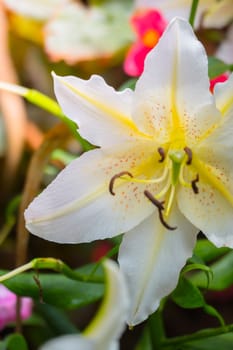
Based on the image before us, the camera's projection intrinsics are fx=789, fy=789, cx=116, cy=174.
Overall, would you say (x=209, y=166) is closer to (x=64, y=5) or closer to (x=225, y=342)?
(x=225, y=342)

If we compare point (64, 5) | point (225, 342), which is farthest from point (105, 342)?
point (64, 5)

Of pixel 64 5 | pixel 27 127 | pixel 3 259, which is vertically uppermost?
pixel 64 5

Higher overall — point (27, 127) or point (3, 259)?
point (27, 127)

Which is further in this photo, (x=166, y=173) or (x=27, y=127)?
(x=27, y=127)

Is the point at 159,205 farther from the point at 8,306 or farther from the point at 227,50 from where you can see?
the point at 227,50

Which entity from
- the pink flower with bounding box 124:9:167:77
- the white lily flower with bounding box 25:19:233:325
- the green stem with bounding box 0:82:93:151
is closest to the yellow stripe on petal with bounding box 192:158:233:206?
the white lily flower with bounding box 25:19:233:325

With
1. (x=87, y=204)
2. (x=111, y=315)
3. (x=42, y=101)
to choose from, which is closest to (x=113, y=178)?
(x=87, y=204)
